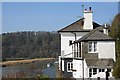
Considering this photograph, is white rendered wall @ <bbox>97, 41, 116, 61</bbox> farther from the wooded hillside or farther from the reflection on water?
the wooded hillside

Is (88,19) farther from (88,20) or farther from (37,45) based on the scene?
(37,45)

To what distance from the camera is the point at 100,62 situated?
22.9 meters

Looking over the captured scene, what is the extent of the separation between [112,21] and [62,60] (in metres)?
6.01

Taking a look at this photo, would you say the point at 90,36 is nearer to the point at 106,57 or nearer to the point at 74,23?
the point at 106,57

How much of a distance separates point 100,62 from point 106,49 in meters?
1.70

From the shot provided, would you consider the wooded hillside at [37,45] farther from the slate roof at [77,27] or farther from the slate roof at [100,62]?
the slate roof at [100,62]

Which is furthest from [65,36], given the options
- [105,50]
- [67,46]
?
[105,50]

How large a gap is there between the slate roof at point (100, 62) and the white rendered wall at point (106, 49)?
57 cm

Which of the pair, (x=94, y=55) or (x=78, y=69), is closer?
(x=94, y=55)

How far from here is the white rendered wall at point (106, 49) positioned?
23.7 meters

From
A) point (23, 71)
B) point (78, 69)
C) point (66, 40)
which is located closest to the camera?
point (23, 71)

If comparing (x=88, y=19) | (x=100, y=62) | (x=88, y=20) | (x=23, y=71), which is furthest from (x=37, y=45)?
(x=23, y=71)

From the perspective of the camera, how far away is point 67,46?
3362cm

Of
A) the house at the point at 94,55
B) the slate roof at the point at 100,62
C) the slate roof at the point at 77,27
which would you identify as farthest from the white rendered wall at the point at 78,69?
the slate roof at the point at 77,27
